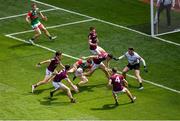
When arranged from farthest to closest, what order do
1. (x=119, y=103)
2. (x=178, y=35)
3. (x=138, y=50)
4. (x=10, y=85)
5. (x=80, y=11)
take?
(x=80, y=11) < (x=178, y=35) < (x=138, y=50) < (x=10, y=85) < (x=119, y=103)

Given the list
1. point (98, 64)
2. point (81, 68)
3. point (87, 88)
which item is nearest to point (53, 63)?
point (81, 68)

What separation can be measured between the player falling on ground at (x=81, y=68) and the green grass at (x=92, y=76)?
0.40 m

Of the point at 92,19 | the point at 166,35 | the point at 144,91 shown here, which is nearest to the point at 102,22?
the point at 92,19

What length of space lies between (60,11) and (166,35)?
7.51 meters

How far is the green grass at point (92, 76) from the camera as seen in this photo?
29.8 metres

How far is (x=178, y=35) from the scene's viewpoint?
40.5 m

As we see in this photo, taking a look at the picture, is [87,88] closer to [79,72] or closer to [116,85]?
[79,72]

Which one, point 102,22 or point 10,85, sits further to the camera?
point 102,22

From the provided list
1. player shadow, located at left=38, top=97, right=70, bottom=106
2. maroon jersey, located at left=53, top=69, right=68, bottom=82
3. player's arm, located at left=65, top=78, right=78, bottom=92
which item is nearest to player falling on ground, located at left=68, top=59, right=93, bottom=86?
player's arm, located at left=65, top=78, right=78, bottom=92

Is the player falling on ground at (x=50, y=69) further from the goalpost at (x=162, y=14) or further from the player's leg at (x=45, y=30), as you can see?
the goalpost at (x=162, y=14)

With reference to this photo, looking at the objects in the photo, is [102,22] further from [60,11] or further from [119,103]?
[119,103]

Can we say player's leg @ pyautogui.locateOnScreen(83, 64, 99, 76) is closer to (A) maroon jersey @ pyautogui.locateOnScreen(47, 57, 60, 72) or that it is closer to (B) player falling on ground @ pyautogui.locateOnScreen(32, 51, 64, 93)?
(B) player falling on ground @ pyautogui.locateOnScreen(32, 51, 64, 93)

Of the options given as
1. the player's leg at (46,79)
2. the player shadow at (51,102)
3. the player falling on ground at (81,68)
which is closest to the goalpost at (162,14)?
the player falling on ground at (81,68)

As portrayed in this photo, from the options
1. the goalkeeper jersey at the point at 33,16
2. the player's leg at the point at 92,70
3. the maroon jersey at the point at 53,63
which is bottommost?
the player's leg at the point at 92,70
